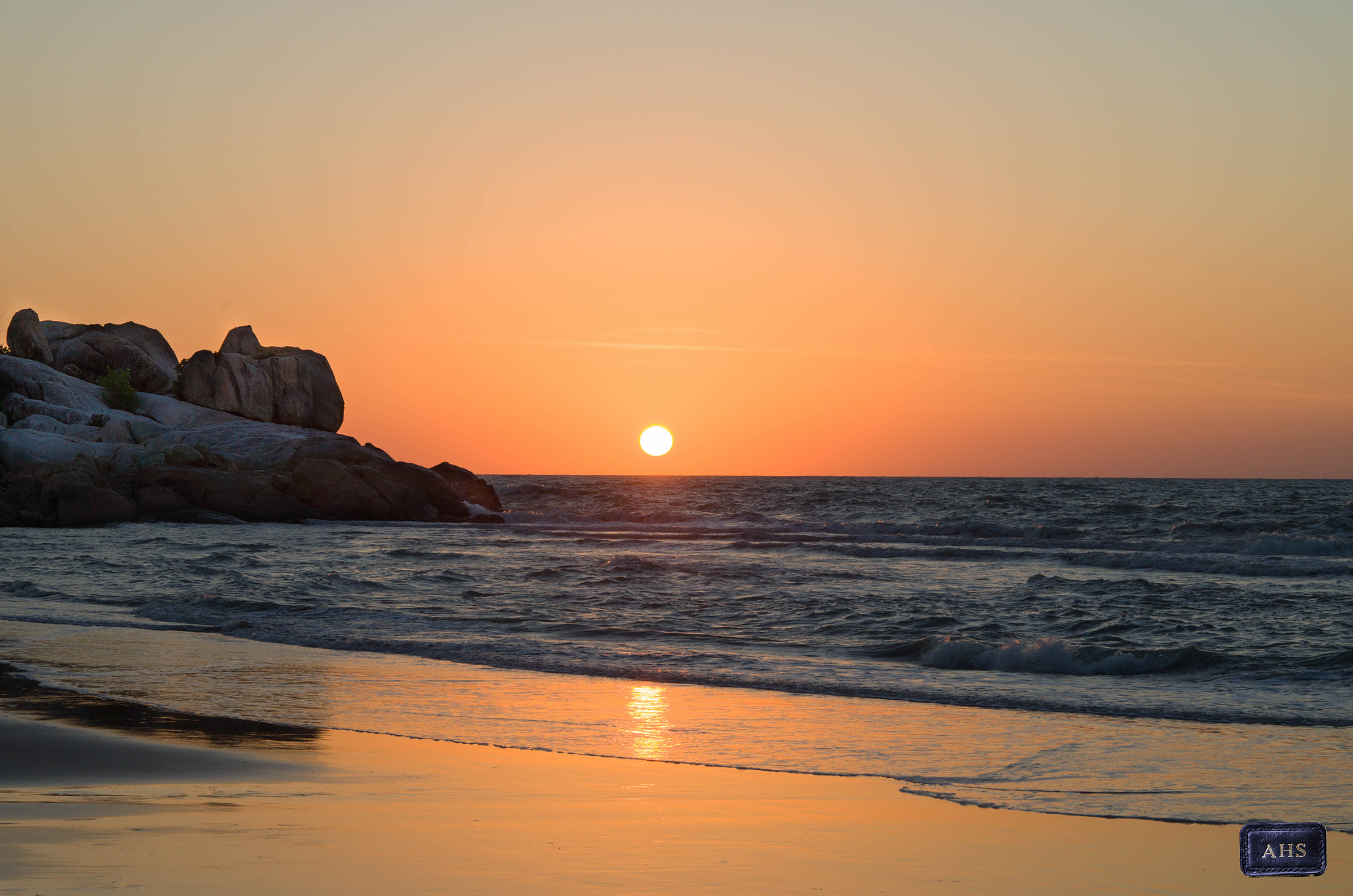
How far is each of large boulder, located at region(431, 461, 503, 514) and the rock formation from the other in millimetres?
89

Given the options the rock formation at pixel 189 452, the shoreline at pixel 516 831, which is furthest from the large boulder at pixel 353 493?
the shoreline at pixel 516 831

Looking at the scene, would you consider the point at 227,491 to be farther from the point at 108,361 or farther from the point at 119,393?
the point at 108,361

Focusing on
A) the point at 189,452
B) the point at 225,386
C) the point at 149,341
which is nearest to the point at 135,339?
the point at 149,341

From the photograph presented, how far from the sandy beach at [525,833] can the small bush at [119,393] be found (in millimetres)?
49556

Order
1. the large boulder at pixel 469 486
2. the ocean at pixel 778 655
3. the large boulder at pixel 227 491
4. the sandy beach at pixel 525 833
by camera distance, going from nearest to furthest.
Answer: the sandy beach at pixel 525 833, the ocean at pixel 778 655, the large boulder at pixel 227 491, the large boulder at pixel 469 486

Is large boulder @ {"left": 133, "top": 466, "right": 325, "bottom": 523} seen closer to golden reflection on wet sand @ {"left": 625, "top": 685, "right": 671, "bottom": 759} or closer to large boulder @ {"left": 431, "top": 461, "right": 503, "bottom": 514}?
large boulder @ {"left": 431, "top": 461, "right": 503, "bottom": 514}

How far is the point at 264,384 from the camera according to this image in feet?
197


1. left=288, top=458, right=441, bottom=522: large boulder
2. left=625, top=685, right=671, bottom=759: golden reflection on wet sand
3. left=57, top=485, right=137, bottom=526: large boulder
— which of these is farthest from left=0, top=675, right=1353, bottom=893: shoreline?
left=288, top=458, right=441, bottom=522: large boulder

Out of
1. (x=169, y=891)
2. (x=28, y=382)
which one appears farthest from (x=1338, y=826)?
(x=28, y=382)

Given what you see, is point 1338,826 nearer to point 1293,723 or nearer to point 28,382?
point 1293,723

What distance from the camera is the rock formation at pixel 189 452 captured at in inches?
1665

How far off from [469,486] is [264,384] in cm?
1324

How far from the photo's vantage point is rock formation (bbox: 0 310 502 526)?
4228cm

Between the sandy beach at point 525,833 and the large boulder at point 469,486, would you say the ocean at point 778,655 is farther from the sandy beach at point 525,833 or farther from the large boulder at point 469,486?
the large boulder at point 469,486
